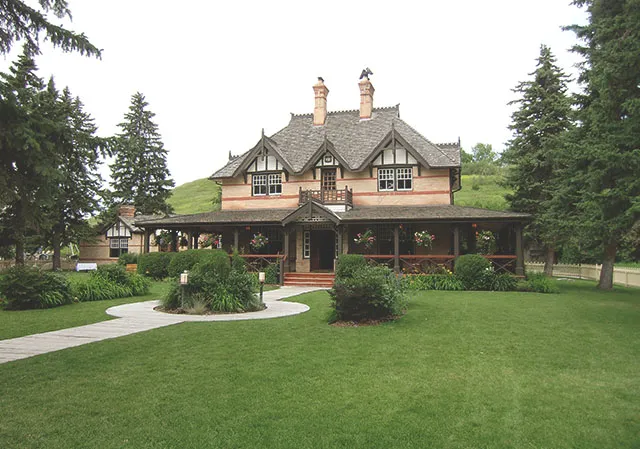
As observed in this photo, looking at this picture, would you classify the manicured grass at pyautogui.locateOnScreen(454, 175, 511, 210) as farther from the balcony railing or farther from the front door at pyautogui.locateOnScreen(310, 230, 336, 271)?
the balcony railing

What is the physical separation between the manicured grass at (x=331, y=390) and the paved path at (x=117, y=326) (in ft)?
2.10

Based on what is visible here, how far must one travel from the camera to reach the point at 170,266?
24.1m

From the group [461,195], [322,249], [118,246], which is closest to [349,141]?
[322,249]

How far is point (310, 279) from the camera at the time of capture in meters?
24.4

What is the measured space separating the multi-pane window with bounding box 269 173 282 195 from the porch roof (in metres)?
1.42

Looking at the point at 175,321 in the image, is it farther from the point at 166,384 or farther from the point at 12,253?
the point at 12,253

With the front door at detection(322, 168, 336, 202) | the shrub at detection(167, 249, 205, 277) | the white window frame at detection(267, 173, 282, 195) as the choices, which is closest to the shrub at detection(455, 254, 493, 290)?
the front door at detection(322, 168, 336, 202)

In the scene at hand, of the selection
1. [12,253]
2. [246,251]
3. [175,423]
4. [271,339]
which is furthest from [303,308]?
[12,253]

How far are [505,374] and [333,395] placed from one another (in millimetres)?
2759

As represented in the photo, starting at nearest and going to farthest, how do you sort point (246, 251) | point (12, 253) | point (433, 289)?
point (433, 289) → point (246, 251) → point (12, 253)

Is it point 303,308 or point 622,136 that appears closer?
point 622,136

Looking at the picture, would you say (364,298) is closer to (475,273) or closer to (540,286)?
(475,273)

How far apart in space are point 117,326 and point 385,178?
63.4 feet

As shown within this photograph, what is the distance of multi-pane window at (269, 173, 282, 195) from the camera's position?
28.9 metres
